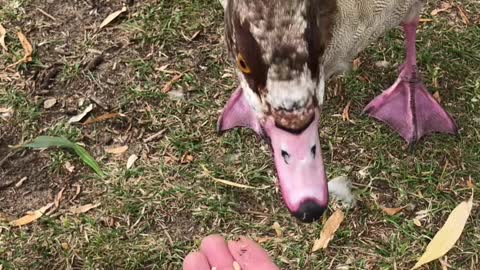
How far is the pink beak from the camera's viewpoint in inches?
91.9

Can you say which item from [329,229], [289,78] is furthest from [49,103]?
[289,78]

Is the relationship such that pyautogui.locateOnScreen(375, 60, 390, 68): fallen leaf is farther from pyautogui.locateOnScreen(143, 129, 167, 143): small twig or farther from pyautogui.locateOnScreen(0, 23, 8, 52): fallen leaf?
pyautogui.locateOnScreen(0, 23, 8, 52): fallen leaf

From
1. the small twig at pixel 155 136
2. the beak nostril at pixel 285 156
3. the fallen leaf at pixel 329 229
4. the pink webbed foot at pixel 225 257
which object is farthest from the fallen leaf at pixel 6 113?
the beak nostril at pixel 285 156

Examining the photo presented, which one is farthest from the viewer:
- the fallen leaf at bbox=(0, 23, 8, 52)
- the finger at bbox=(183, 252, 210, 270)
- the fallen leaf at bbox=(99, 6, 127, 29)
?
the fallen leaf at bbox=(99, 6, 127, 29)

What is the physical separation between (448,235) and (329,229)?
1.38ft

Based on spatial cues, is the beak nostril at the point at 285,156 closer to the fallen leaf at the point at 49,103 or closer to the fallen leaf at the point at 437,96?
the fallen leaf at the point at 437,96

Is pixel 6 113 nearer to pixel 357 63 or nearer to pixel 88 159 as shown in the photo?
pixel 88 159

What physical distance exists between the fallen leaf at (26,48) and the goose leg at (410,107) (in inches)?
58.5

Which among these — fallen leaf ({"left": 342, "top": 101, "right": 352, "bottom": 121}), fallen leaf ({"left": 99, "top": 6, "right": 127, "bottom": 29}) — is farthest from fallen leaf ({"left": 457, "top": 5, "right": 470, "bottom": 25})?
fallen leaf ({"left": 99, "top": 6, "right": 127, "bottom": 29})

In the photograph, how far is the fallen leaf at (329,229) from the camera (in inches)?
117

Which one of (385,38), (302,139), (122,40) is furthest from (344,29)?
(122,40)

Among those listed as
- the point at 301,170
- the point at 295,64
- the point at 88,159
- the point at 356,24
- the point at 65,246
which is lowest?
the point at 65,246

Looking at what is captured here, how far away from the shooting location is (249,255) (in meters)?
2.72

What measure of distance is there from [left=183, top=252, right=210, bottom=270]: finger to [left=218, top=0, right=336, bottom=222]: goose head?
45cm
